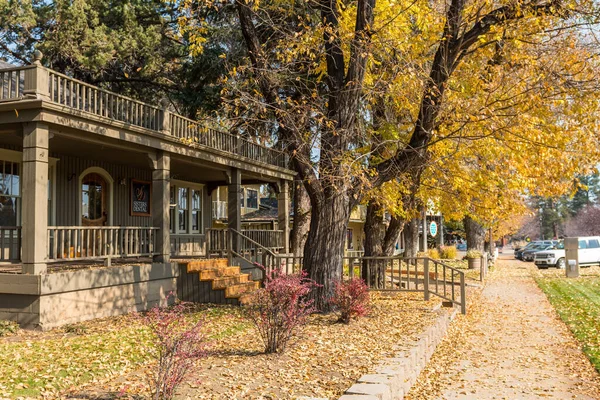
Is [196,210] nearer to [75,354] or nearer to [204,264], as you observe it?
[204,264]

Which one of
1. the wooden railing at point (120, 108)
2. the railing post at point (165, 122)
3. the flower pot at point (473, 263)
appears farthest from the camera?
the flower pot at point (473, 263)

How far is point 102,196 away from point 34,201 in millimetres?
6388

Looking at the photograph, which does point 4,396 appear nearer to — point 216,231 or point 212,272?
point 212,272

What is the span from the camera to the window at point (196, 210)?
67.6 ft

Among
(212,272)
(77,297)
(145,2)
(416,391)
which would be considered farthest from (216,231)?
(145,2)

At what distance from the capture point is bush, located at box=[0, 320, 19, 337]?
9.29 m

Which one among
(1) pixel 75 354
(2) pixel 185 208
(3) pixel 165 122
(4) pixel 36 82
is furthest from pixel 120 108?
(2) pixel 185 208

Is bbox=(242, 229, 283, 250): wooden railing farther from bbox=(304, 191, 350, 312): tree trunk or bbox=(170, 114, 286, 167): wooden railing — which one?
bbox=(304, 191, 350, 312): tree trunk

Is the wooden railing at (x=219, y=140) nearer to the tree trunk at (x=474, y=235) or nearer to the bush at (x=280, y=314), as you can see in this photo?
the bush at (x=280, y=314)

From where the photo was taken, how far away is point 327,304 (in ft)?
36.7

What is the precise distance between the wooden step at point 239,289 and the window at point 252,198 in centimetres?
2081

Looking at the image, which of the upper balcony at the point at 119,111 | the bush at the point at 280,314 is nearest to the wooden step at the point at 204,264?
the upper balcony at the point at 119,111

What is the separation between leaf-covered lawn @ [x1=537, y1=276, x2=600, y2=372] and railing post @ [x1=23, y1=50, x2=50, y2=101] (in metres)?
10.3

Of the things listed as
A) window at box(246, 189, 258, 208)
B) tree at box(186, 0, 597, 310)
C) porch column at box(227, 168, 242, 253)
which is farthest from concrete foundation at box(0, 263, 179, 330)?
window at box(246, 189, 258, 208)
